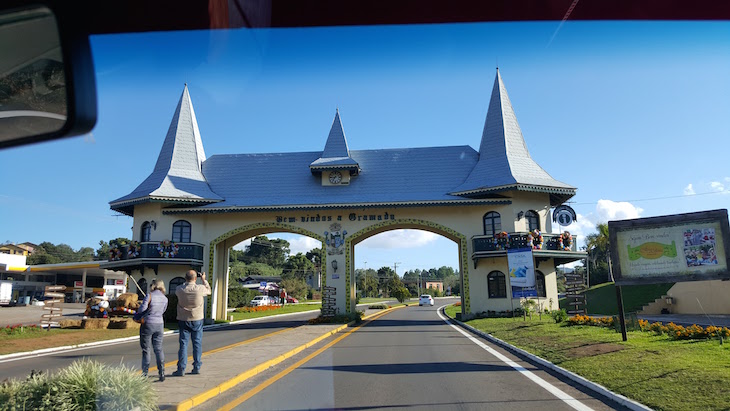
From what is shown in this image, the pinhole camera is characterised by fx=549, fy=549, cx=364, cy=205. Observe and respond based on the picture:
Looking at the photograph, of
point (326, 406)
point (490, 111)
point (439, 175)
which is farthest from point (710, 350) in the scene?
point (490, 111)

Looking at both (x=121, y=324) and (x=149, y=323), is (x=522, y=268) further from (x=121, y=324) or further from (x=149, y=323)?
(x=149, y=323)

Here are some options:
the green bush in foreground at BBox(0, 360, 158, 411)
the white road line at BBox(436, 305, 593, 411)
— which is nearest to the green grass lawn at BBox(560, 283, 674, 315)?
the white road line at BBox(436, 305, 593, 411)

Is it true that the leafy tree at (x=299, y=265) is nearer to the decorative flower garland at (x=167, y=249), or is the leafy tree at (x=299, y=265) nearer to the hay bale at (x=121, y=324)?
the decorative flower garland at (x=167, y=249)

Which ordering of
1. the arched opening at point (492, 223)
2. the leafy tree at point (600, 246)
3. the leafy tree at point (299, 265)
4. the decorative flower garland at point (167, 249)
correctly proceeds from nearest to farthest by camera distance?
the decorative flower garland at point (167, 249), the arched opening at point (492, 223), the leafy tree at point (600, 246), the leafy tree at point (299, 265)

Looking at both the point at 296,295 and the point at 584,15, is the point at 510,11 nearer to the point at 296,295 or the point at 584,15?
the point at 584,15

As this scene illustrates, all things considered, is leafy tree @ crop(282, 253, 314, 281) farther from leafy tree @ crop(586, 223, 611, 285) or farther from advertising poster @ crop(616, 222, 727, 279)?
advertising poster @ crop(616, 222, 727, 279)

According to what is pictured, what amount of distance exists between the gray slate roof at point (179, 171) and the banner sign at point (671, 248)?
23.0 metres

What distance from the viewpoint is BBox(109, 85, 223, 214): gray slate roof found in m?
30.7

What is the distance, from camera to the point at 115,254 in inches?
1222

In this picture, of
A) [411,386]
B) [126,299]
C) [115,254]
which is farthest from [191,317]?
[115,254]

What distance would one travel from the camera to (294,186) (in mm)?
33031

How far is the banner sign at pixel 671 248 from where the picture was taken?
13.2m

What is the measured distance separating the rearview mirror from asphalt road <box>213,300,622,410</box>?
14.5ft

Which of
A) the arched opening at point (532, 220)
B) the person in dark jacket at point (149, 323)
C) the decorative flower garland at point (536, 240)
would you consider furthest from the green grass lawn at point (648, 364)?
the arched opening at point (532, 220)
